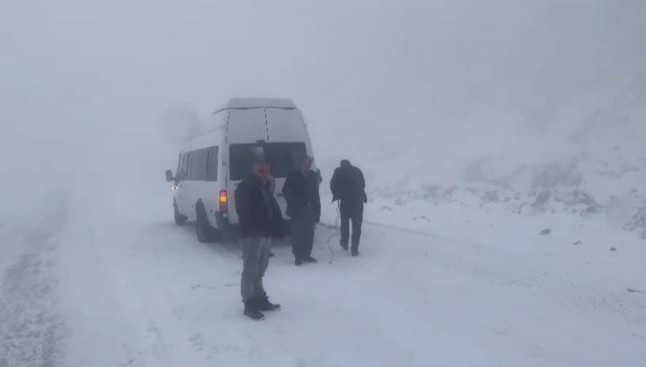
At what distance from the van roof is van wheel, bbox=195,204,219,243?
232 cm

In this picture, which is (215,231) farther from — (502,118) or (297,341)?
(502,118)

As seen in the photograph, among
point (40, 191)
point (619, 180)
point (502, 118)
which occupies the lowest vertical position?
point (40, 191)

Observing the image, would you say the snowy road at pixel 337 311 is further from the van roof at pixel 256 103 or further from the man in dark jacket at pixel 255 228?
the van roof at pixel 256 103

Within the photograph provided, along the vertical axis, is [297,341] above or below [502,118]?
below

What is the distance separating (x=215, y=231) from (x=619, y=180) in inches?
646

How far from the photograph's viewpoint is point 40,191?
1646 inches

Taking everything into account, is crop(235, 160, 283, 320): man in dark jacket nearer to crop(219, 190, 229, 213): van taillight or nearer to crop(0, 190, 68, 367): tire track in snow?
crop(0, 190, 68, 367): tire track in snow

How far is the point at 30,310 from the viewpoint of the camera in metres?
8.38

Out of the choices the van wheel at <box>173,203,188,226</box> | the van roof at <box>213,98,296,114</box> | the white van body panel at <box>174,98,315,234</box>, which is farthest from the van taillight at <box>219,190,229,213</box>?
the van wheel at <box>173,203,188,226</box>

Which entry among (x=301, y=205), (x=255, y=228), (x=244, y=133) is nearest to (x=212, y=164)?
(x=244, y=133)

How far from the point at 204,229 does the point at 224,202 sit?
1.93 meters

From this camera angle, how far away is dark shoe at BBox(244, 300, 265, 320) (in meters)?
7.51

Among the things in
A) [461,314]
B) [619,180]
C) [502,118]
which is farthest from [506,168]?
[461,314]

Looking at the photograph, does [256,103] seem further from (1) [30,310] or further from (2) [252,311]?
(2) [252,311]
